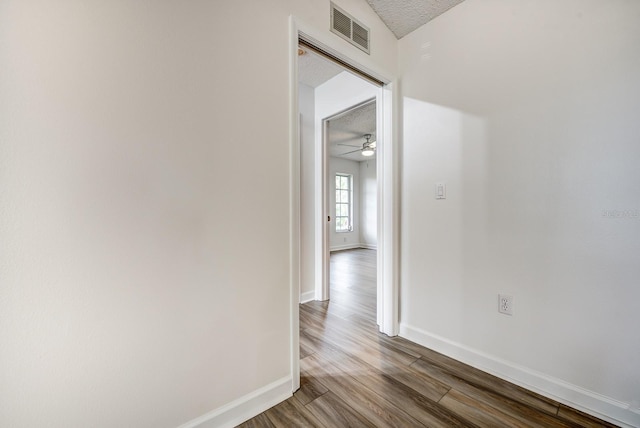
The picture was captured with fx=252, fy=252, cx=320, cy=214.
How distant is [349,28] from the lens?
1774mm

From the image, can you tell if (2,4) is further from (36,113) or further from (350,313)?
(350,313)

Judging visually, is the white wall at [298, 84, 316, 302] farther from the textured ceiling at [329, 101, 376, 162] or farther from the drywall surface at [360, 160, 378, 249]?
the drywall surface at [360, 160, 378, 249]

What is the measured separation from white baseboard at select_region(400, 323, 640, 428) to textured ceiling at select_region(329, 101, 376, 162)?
251 centimetres

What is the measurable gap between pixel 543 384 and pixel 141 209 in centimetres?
229

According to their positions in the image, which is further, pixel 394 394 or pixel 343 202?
pixel 343 202

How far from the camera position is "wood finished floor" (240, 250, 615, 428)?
1.28m

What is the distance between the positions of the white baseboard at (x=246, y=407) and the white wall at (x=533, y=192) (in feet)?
3.88

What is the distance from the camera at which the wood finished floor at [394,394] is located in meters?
1.28

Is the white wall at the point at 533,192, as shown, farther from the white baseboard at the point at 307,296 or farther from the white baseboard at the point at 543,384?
the white baseboard at the point at 307,296

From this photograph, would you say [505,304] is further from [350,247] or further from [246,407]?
[350,247]

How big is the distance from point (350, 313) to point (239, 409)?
1.52 meters

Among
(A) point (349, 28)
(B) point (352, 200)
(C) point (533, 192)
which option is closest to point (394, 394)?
(C) point (533, 192)

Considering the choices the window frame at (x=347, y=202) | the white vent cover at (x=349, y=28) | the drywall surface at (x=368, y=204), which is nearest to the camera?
the white vent cover at (x=349, y=28)

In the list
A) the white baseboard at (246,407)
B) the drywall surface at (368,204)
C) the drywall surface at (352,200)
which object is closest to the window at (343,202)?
the drywall surface at (352,200)
